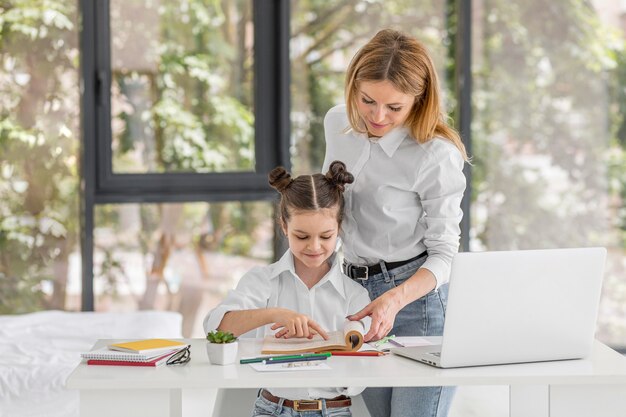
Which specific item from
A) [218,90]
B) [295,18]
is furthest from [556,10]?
[218,90]

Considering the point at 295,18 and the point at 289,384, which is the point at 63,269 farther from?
the point at 289,384

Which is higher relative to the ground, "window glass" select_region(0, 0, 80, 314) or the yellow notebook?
"window glass" select_region(0, 0, 80, 314)

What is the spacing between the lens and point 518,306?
1.91 meters

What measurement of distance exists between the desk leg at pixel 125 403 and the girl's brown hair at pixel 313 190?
2.07 ft

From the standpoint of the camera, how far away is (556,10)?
4.53 metres

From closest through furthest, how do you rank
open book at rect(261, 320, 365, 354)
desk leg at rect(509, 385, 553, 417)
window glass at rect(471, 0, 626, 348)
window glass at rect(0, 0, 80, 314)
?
open book at rect(261, 320, 365, 354)
desk leg at rect(509, 385, 553, 417)
window glass at rect(0, 0, 80, 314)
window glass at rect(471, 0, 626, 348)

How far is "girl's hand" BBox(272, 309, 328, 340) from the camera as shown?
2053 millimetres

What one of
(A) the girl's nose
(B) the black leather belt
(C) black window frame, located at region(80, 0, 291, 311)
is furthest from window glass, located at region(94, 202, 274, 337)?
(A) the girl's nose

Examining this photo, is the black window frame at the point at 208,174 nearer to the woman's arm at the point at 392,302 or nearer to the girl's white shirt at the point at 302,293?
the girl's white shirt at the point at 302,293

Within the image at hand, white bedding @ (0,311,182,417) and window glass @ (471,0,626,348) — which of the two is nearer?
white bedding @ (0,311,182,417)

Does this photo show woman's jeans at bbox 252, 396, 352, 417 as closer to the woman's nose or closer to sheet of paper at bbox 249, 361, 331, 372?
sheet of paper at bbox 249, 361, 331, 372

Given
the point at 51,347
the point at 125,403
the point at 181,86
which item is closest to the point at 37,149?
the point at 181,86

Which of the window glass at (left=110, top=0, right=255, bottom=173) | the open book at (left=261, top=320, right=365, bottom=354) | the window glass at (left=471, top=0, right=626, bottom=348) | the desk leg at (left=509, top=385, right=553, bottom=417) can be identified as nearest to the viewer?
the open book at (left=261, top=320, right=365, bottom=354)

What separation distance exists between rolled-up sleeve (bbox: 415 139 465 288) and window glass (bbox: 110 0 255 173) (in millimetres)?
2234
